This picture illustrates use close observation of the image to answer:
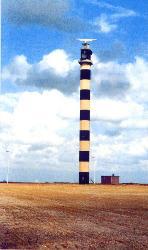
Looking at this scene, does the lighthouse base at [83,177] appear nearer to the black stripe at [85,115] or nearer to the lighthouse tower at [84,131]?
the lighthouse tower at [84,131]

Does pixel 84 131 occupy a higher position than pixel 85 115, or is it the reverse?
pixel 85 115

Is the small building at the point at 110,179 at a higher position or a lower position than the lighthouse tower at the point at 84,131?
lower

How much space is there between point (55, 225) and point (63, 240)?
10.5ft

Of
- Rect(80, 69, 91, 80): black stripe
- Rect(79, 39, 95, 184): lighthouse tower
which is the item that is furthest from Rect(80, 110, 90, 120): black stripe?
Rect(80, 69, 91, 80): black stripe

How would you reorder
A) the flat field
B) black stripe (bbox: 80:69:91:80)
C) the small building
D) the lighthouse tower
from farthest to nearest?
the small building < black stripe (bbox: 80:69:91:80) < the lighthouse tower < the flat field

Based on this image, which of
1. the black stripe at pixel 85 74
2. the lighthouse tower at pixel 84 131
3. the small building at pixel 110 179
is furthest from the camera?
the small building at pixel 110 179

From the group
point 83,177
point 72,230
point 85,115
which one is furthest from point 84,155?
point 72,230

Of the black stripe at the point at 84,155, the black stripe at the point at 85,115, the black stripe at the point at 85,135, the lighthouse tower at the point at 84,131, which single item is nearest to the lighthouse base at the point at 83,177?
the lighthouse tower at the point at 84,131

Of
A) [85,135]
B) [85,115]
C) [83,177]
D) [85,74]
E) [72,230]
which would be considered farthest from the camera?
[85,74]

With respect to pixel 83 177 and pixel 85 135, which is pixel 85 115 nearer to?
pixel 85 135

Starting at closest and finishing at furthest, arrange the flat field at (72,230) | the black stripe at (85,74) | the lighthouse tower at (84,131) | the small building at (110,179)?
the flat field at (72,230)
the lighthouse tower at (84,131)
the black stripe at (85,74)
the small building at (110,179)

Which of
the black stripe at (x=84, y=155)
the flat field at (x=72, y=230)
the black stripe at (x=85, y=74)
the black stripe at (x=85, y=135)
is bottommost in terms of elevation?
the flat field at (x=72, y=230)

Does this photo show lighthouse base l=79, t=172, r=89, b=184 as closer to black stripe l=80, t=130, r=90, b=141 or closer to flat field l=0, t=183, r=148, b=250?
black stripe l=80, t=130, r=90, b=141

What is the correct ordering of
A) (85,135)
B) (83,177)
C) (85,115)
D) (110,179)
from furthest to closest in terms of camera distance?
(110,179)
(83,177)
(85,115)
(85,135)
